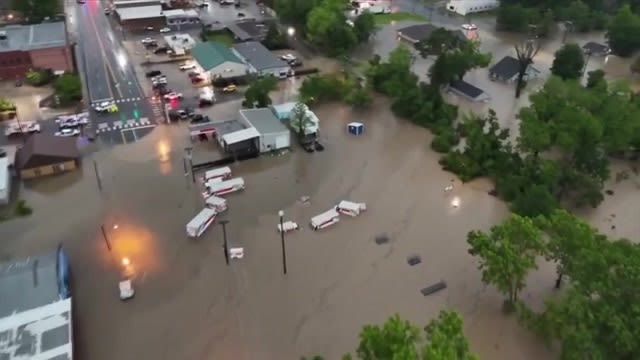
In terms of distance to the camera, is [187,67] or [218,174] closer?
[218,174]

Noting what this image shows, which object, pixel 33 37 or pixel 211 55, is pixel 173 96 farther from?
pixel 33 37

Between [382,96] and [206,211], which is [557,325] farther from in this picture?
[382,96]

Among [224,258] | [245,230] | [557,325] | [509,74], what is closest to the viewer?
[557,325]

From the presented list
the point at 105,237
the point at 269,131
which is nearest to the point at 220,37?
the point at 269,131

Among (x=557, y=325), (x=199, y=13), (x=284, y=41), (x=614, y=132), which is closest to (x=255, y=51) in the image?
(x=284, y=41)

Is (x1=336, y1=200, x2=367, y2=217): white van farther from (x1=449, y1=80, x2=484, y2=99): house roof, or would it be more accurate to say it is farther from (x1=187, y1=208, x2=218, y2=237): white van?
(x1=449, y1=80, x2=484, y2=99): house roof

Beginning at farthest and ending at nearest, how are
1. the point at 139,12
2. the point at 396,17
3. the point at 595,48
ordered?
the point at 396,17 < the point at 139,12 < the point at 595,48

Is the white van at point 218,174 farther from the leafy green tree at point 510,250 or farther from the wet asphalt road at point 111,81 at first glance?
the leafy green tree at point 510,250
